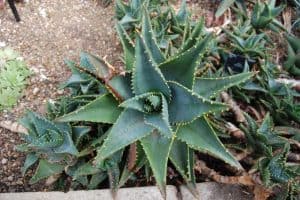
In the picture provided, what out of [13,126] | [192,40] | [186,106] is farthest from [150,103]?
[13,126]

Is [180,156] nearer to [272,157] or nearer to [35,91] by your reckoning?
[272,157]

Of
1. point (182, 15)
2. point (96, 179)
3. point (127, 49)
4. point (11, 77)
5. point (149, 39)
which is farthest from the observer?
point (182, 15)

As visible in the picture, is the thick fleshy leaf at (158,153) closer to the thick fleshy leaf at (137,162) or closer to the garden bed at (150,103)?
the garden bed at (150,103)

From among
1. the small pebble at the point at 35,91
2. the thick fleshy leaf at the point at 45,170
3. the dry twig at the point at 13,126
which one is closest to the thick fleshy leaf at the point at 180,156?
the thick fleshy leaf at the point at 45,170

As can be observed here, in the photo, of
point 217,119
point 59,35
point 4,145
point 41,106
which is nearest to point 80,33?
point 59,35

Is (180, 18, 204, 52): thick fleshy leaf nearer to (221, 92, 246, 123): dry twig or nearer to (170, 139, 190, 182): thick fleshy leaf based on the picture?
(170, 139, 190, 182): thick fleshy leaf

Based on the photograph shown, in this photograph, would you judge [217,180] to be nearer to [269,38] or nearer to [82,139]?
[82,139]

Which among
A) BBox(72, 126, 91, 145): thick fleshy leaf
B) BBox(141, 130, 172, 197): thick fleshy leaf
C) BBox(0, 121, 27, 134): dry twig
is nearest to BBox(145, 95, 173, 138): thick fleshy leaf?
BBox(141, 130, 172, 197): thick fleshy leaf
